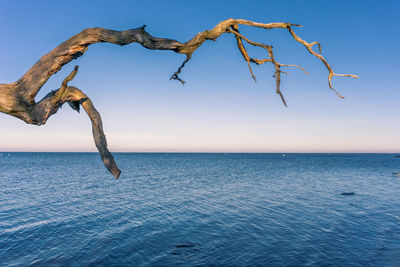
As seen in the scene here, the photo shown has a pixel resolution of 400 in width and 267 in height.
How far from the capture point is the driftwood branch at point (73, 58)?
3182 millimetres

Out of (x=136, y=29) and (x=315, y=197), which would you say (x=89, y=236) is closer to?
Result: (x=136, y=29)

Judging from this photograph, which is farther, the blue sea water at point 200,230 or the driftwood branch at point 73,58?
the blue sea water at point 200,230

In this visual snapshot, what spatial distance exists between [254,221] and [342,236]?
733cm

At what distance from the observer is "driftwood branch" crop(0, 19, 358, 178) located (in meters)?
3.18

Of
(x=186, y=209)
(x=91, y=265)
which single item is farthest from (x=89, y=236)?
(x=186, y=209)

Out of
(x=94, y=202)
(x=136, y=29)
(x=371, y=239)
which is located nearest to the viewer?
(x=136, y=29)

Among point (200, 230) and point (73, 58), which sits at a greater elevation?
point (73, 58)

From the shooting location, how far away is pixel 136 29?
3379 millimetres

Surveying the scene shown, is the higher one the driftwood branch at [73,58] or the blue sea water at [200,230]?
the driftwood branch at [73,58]

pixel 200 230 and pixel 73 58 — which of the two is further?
pixel 200 230

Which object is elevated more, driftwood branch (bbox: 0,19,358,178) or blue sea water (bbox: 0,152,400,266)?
driftwood branch (bbox: 0,19,358,178)

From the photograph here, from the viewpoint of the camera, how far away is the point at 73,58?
3283mm

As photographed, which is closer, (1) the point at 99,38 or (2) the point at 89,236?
(1) the point at 99,38

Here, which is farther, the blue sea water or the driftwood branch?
the blue sea water
